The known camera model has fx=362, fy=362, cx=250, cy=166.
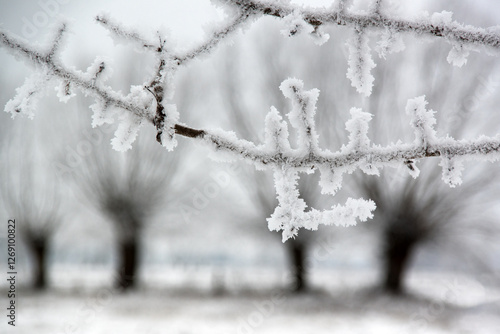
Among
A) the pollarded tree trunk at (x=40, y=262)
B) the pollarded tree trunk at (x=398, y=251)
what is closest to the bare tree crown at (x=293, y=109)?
the pollarded tree trunk at (x=398, y=251)

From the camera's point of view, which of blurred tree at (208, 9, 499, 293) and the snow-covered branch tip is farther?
blurred tree at (208, 9, 499, 293)

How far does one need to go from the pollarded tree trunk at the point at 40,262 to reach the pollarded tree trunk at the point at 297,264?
860 centimetres

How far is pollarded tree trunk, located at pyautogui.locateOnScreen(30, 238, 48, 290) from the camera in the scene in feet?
41.5

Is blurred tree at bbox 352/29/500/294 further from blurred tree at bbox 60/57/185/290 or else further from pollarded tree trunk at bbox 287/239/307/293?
blurred tree at bbox 60/57/185/290

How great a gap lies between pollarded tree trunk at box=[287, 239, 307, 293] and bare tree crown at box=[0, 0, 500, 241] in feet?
35.7

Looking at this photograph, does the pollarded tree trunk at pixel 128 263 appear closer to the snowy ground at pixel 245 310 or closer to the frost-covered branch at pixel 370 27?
the snowy ground at pixel 245 310

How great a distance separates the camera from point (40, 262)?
13.0 metres

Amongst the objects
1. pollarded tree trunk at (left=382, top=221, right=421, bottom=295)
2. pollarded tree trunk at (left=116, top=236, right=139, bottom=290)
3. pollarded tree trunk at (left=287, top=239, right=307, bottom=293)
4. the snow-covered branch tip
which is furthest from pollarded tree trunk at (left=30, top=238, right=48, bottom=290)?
the snow-covered branch tip

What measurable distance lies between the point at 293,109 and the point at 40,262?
14787 millimetres

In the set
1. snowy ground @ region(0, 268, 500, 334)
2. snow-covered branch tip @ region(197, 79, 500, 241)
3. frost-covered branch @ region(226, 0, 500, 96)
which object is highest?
frost-covered branch @ region(226, 0, 500, 96)

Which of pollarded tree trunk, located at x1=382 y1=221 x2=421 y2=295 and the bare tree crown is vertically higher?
the bare tree crown

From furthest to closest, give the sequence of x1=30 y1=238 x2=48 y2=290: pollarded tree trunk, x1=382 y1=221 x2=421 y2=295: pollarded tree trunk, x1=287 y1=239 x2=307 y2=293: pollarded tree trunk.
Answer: x1=30 y1=238 x2=48 y2=290: pollarded tree trunk
x1=287 y1=239 x2=307 y2=293: pollarded tree trunk
x1=382 y1=221 x2=421 y2=295: pollarded tree trunk

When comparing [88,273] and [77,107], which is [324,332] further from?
[88,273]

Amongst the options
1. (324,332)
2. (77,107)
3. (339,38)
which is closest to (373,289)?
(324,332)
